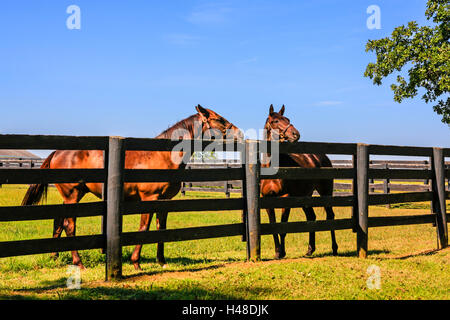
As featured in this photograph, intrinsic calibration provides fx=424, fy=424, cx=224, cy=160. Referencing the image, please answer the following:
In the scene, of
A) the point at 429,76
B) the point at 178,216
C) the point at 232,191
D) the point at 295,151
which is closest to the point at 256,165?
the point at 295,151

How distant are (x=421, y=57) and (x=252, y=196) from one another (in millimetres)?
18482

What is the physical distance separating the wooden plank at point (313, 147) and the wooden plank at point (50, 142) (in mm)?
2670

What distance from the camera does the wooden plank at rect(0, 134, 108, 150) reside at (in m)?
5.45

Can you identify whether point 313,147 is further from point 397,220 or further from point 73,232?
point 73,232

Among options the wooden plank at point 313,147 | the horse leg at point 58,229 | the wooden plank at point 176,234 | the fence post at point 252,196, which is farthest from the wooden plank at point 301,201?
the horse leg at point 58,229

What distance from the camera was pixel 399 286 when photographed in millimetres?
5730

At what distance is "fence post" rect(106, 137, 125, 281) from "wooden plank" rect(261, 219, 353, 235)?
2417mm

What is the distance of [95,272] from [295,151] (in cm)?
396

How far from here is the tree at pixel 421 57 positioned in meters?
21.0

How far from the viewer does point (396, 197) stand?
8898 millimetres

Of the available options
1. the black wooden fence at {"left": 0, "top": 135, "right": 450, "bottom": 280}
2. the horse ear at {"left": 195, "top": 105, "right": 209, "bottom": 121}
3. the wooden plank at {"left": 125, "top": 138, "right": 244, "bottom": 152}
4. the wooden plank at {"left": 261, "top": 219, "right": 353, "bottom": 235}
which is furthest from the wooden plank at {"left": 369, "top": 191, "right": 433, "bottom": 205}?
the horse ear at {"left": 195, "top": 105, "right": 209, "bottom": 121}

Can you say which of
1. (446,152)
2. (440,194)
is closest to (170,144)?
(440,194)
